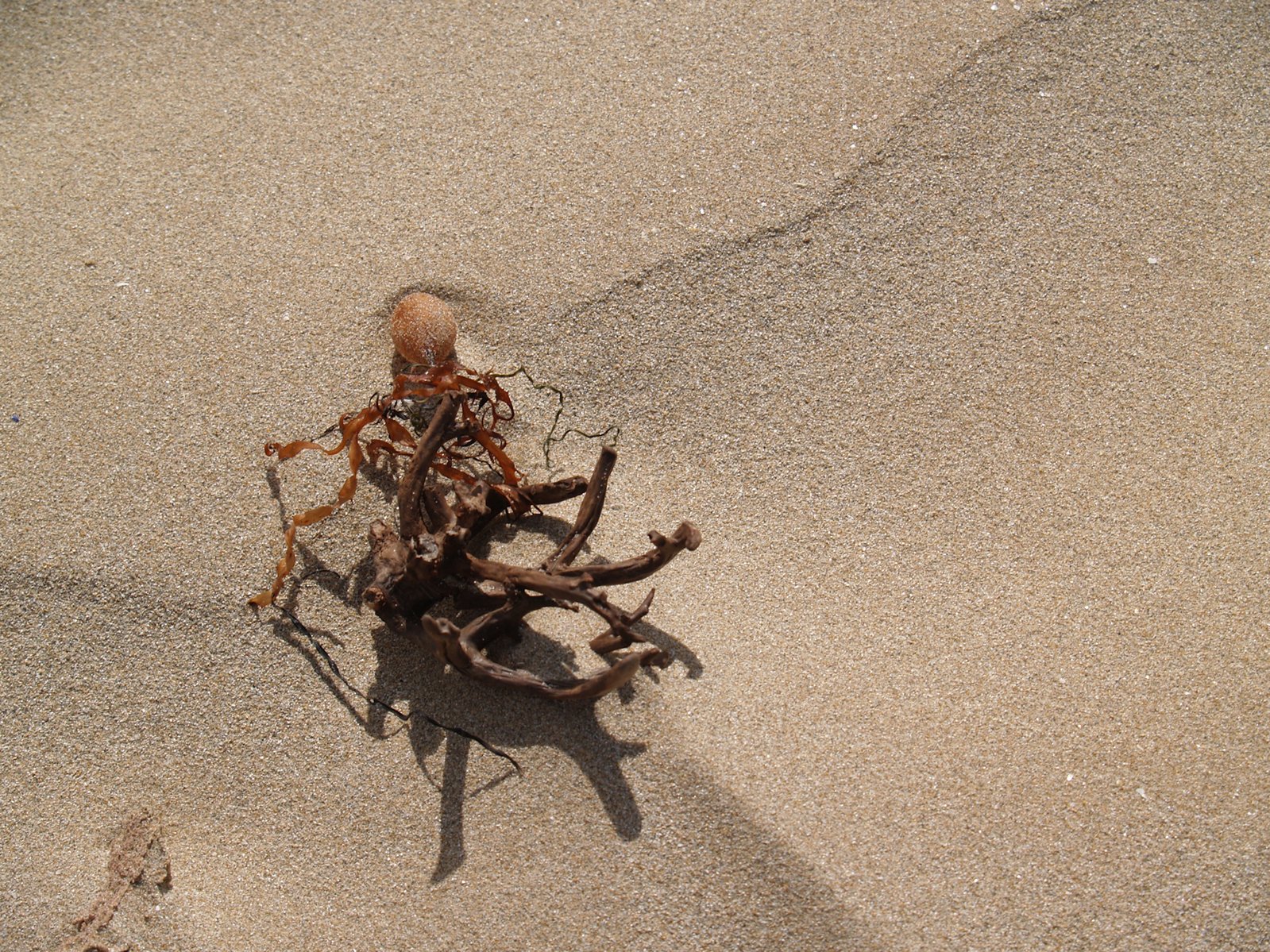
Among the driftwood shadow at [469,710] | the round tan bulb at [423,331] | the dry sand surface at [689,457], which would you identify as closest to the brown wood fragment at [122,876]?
the dry sand surface at [689,457]

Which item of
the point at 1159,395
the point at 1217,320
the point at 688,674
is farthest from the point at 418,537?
the point at 1217,320

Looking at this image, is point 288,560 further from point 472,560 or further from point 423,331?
point 423,331

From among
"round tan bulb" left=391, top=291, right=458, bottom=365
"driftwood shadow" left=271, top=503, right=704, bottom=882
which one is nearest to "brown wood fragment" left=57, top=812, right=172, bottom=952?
"driftwood shadow" left=271, top=503, right=704, bottom=882

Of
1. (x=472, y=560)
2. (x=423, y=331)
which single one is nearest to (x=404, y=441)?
(x=423, y=331)

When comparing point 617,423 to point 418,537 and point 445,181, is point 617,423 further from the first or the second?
point 445,181

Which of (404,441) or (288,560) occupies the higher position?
(404,441)

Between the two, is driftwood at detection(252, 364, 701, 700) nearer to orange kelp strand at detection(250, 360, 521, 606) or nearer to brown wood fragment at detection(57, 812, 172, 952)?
orange kelp strand at detection(250, 360, 521, 606)

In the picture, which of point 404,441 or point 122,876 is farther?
point 404,441
